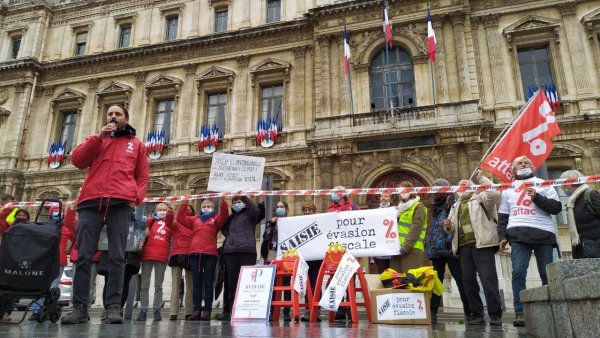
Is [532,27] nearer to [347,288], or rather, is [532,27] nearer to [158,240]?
[347,288]

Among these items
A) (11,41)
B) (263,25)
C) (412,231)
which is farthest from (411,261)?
(11,41)

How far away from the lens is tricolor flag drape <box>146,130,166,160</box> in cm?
1888

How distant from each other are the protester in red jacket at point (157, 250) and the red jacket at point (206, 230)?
0.38 metres

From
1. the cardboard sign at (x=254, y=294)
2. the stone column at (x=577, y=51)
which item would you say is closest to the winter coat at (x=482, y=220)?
the cardboard sign at (x=254, y=294)

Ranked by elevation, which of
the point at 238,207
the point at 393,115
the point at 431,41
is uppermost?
the point at 431,41

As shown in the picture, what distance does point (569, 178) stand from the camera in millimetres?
6043

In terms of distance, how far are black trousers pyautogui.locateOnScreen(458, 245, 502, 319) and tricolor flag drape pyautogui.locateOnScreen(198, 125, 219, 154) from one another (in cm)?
1379

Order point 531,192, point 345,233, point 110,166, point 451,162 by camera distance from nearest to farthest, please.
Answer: point 110,166
point 531,192
point 345,233
point 451,162

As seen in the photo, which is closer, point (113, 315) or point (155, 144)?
point (113, 315)

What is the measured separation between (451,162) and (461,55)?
411 cm

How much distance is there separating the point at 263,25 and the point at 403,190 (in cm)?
1436

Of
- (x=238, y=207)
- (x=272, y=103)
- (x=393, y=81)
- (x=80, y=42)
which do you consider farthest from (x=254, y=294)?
(x=80, y=42)

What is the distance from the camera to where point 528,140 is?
762cm

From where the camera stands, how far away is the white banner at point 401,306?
198 inches
